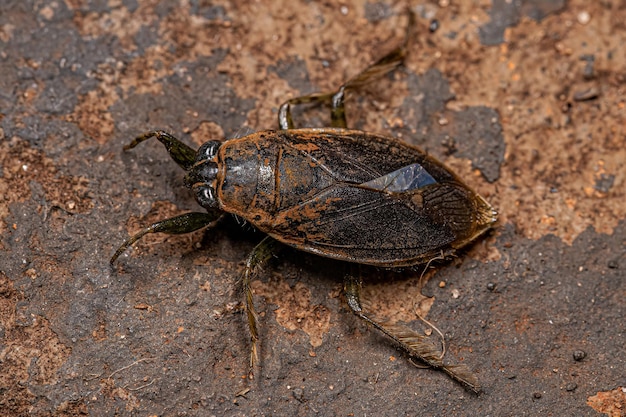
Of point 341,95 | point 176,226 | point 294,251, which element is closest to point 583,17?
point 341,95

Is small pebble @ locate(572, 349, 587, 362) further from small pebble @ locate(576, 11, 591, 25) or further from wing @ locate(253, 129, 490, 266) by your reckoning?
small pebble @ locate(576, 11, 591, 25)

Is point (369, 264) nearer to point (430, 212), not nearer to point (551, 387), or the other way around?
point (430, 212)

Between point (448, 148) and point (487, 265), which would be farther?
point (448, 148)

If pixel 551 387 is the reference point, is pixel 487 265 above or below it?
above

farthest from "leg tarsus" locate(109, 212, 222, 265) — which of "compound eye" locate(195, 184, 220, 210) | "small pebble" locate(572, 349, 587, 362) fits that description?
"small pebble" locate(572, 349, 587, 362)

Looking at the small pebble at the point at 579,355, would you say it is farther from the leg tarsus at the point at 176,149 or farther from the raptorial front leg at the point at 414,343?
the leg tarsus at the point at 176,149

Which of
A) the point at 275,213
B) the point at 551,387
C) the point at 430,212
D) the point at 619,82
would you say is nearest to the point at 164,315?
the point at 275,213
